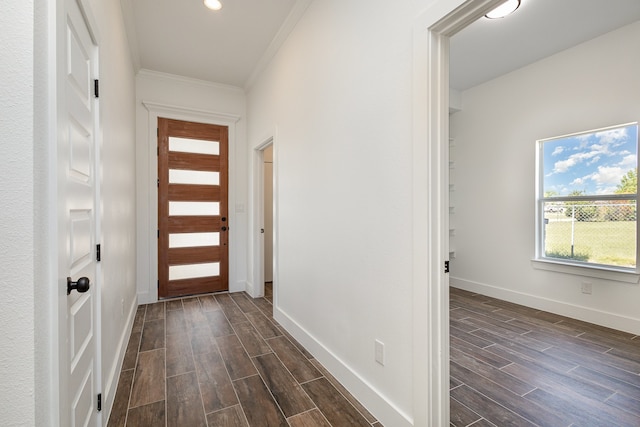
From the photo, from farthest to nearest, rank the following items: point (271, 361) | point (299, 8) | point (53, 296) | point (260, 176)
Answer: point (260, 176), point (299, 8), point (271, 361), point (53, 296)

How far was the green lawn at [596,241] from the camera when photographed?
2.99 meters

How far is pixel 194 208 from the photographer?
4195 millimetres

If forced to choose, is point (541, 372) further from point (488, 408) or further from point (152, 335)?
point (152, 335)

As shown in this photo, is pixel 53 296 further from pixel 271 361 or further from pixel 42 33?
pixel 271 361

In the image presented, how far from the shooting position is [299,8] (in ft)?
8.65

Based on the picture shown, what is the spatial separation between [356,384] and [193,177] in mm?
3455

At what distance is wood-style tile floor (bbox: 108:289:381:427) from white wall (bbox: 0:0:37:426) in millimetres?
1109

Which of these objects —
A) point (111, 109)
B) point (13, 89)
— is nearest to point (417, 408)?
point (13, 89)

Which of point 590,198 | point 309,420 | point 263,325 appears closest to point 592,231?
point 590,198

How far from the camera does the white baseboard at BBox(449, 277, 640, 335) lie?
2916mm

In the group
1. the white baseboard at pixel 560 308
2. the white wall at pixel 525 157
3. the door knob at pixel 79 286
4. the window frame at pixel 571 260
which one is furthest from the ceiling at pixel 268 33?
the white baseboard at pixel 560 308

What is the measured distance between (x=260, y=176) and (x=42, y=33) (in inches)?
131

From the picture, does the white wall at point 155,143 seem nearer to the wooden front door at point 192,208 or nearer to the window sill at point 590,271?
the wooden front door at point 192,208

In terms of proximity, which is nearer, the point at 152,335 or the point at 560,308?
the point at 152,335
